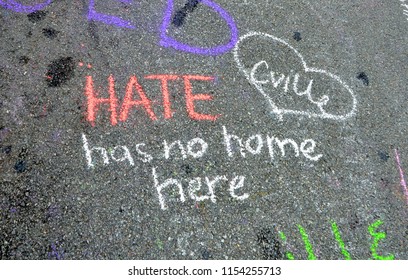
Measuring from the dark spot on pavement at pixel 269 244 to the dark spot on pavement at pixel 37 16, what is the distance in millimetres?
2471

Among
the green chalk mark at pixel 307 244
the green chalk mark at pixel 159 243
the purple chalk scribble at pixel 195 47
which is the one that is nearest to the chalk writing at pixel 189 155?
the green chalk mark at pixel 159 243

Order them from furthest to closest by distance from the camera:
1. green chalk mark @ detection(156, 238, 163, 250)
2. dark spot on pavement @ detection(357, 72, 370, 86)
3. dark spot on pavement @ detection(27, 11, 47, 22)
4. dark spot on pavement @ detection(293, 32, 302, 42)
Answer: dark spot on pavement @ detection(293, 32, 302, 42) < dark spot on pavement @ detection(357, 72, 370, 86) < dark spot on pavement @ detection(27, 11, 47, 22) < green chalk mark @ detection(156, 238, 163, 250)

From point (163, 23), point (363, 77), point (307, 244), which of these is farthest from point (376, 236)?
point (163, 23)

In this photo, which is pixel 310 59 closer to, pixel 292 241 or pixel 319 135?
pixel 319 135

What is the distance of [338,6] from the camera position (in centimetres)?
362

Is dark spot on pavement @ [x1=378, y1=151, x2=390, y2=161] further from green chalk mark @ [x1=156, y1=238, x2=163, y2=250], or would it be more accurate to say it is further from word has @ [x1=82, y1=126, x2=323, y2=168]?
green chalk mark @ [x1=156, y1=238, x2=163, y2=250]

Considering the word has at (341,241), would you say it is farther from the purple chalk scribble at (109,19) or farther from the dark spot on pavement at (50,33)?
the dark spot on pavement at (50,33)

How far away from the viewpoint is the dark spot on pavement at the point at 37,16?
2916 mm

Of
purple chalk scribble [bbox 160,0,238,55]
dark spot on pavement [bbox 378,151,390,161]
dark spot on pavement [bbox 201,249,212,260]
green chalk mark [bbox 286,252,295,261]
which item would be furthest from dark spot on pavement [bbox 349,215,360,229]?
purple chalk scribble [bbox 160,0,238,55]

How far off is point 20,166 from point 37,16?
140 cm

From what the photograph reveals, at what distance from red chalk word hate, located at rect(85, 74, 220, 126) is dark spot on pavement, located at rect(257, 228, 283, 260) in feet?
3.02

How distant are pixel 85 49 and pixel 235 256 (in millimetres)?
1978

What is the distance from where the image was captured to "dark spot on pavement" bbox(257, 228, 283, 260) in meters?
2.23

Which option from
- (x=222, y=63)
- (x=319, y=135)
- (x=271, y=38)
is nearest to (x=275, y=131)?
(x=319, y=135)
